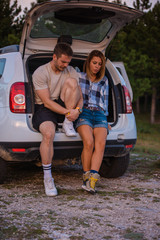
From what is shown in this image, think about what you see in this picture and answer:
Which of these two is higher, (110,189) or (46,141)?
(46,141)

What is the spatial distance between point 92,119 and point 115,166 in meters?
0.83

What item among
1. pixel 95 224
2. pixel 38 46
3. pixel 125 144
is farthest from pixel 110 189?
pixel 38 46

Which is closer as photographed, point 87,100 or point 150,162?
point 87,100

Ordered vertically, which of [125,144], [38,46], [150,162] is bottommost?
[150,162]

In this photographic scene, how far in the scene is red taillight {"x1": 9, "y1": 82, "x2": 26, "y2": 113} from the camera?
155 inches

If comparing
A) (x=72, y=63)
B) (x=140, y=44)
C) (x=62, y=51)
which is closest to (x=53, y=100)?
(x=62, y=51)

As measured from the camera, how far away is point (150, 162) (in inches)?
251

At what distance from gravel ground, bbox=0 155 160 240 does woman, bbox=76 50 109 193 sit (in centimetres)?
28

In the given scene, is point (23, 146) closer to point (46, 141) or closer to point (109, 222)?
point (46, 141)

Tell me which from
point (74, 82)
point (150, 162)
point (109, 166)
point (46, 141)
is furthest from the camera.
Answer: point (150, 162)

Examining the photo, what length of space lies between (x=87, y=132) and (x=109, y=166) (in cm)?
94

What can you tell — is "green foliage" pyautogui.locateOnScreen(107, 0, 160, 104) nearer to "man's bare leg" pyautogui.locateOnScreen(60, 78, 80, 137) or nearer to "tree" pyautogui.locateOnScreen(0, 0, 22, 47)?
"tree" pyautogui.locateOnScreen(0, 0, 22, 47)

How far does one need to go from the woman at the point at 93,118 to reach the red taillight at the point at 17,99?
68cm

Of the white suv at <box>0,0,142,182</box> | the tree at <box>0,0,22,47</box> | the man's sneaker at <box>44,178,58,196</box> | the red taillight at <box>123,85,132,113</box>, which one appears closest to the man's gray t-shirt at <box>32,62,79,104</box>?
the white suv at <box>0,0,142,182</box>
